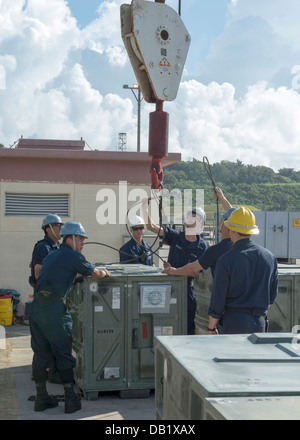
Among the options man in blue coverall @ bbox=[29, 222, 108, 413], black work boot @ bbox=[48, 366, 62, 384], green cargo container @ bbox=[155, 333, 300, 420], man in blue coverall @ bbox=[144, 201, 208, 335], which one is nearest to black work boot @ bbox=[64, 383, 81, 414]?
man in blue coverall @ bbox=[29, 222, 108, 413]

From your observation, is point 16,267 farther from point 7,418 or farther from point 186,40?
point 186,40

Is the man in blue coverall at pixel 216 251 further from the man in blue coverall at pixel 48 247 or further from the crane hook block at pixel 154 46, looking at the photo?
the man in blue coverall at pixel 48 247

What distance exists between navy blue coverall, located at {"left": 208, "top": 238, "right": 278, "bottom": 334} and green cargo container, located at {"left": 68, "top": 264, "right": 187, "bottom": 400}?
188 cm

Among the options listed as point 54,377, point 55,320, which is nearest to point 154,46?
point 55,320

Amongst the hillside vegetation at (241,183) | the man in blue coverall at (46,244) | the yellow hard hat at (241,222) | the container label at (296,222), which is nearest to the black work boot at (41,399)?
the man in blue coverall at (46,244)

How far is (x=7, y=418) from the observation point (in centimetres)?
594

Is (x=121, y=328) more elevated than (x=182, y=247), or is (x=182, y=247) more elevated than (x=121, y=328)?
(x=182, y=247)

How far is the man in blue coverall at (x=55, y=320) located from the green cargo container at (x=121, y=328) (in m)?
0.49

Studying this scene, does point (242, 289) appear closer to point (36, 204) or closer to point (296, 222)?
point (36, 204)

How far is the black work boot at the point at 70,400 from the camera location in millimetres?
6113

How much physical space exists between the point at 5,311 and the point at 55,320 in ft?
18.5

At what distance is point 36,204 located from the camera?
41.1 feet

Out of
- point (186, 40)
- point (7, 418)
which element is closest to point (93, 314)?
point (7, 418)
